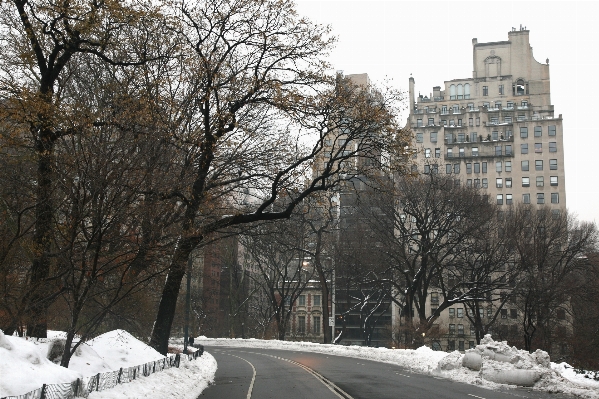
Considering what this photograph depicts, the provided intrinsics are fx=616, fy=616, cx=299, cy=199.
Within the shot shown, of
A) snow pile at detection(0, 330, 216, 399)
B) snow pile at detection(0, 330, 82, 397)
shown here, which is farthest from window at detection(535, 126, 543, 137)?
snow pile at detection(0, 330, 82, 397)

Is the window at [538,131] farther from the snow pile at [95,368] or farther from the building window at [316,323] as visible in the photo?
the snow pile at [95,368]

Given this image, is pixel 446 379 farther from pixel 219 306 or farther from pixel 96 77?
pixel 219 306

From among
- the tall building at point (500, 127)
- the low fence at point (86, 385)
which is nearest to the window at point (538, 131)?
the tall building at point (500, 127)

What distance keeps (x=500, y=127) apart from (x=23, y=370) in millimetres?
110038

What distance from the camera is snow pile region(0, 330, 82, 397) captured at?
334 inches

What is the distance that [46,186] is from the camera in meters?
13.6

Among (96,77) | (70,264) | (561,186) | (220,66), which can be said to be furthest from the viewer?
(561,186)

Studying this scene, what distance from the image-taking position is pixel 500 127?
11031cm

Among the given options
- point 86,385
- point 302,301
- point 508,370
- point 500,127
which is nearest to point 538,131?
point 500,127

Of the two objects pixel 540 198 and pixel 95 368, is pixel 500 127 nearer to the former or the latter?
pixel 540 198

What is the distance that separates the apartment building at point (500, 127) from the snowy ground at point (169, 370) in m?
76.3

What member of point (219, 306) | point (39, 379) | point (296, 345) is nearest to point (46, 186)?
point (39, 379)

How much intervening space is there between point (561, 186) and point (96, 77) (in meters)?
101

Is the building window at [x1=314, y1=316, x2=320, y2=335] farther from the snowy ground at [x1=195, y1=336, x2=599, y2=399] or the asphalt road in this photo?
the asphalt road
